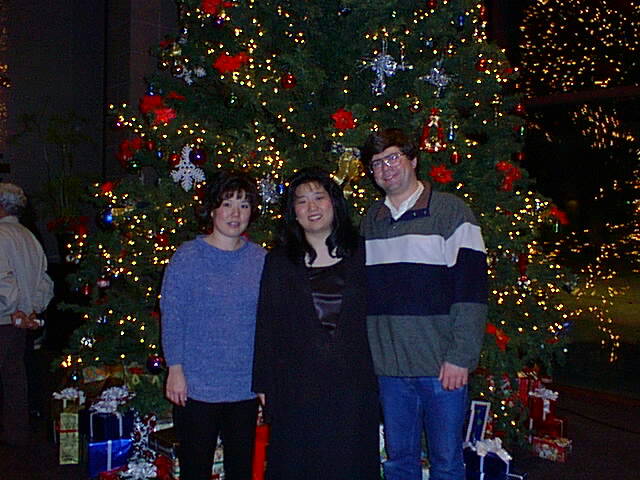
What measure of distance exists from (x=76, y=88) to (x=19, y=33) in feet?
3.02

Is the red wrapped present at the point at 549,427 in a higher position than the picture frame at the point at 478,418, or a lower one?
lower

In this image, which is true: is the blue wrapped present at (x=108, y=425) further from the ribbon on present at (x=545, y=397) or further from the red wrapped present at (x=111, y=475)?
the ribbon on present at (x=545, y=397)

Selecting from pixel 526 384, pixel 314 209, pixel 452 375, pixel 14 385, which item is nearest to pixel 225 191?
pixel 314 209

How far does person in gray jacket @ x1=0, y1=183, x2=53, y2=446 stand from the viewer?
3.76 metres

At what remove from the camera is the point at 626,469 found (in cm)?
384

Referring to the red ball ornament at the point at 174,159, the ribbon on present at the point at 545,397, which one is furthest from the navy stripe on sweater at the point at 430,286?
the ribbon on present at the point at 545,397

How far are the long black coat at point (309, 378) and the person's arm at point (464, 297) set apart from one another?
310 mm

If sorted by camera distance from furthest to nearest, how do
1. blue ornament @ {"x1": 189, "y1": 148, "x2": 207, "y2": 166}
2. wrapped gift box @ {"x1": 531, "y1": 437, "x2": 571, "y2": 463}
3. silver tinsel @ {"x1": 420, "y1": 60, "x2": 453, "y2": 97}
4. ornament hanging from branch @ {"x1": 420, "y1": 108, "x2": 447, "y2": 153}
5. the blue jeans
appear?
wrapped gift box @ {"x1": 531, "y1": 437, "x2": 571, "y2": 463} < silver tinsel @ {"x1": 420, "y1": 60, "x2": 453, "y2": 97} < blue ornament @ {"x1": 189, "y1": 148, "x2": 207, "y2": 166} < ornament hanging from branch @ {"x1": 420, "y1": 108, "x2": 447, "y2": 153} < the blue jeans

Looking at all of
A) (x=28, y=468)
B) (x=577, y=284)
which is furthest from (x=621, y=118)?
(x=28, y=468)

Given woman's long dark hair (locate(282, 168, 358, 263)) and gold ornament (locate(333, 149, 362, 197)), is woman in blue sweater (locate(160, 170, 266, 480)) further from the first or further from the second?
gold ornament (locate(333, 149, 362, 197))

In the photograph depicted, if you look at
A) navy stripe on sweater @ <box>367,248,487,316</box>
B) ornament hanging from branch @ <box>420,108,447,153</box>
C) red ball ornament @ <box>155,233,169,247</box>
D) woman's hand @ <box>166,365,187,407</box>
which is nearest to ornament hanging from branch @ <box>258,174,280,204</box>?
red ball ornament @ <box>155,233,169,247</box>

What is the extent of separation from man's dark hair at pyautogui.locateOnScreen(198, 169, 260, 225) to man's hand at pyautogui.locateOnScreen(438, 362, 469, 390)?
0.87 metres

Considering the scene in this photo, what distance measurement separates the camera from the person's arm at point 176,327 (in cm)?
230

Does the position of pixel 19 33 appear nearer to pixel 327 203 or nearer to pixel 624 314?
pixel 327 203
